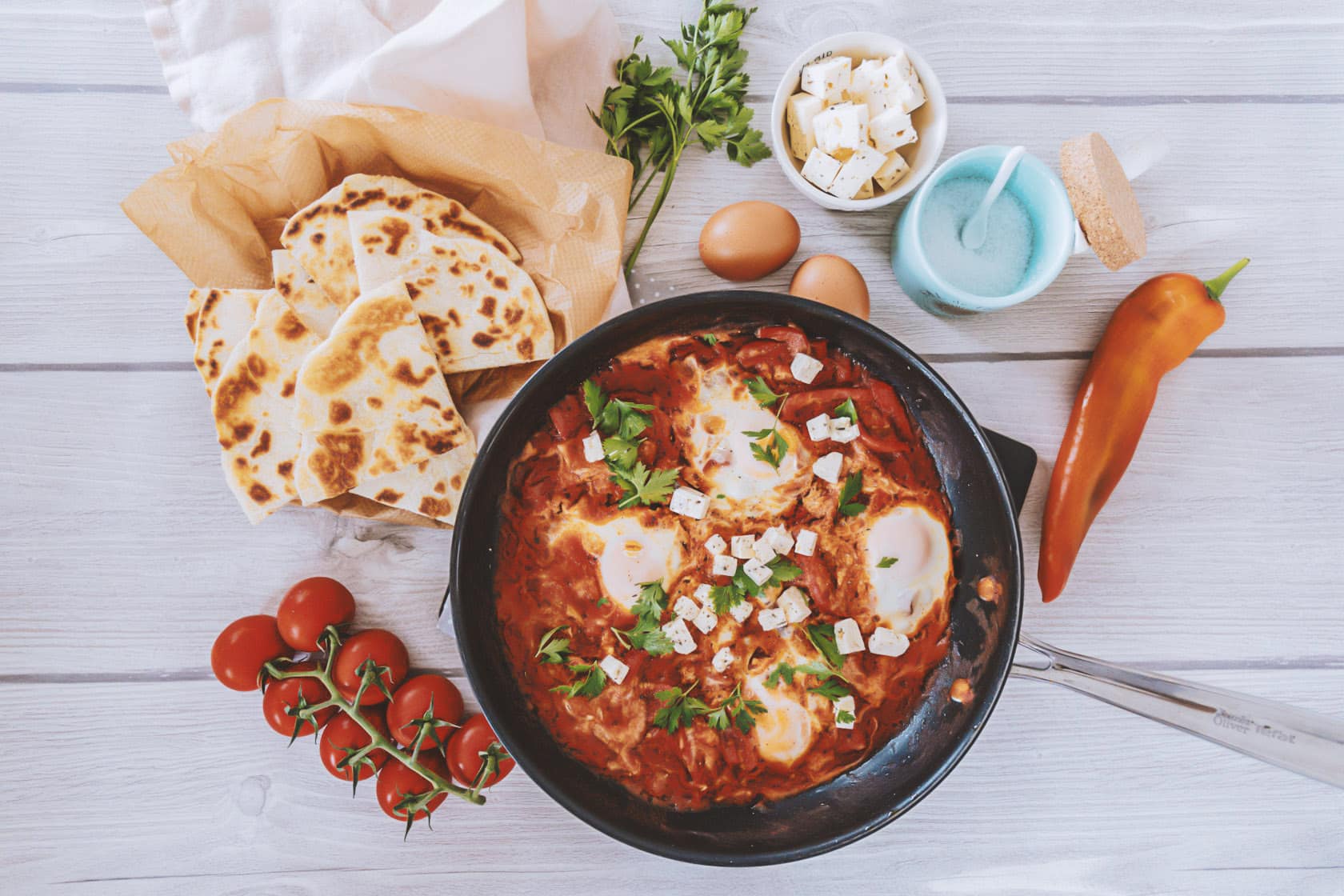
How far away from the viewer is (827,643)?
6.95ft

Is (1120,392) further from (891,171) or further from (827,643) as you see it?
(827,643)

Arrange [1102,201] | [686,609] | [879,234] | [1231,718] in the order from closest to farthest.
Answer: [1231,718]
[1102,201]
[686,609]
[879,234]

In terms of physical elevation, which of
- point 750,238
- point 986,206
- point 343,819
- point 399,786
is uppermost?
point 986,206

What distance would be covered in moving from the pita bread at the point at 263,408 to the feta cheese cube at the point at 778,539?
126cm

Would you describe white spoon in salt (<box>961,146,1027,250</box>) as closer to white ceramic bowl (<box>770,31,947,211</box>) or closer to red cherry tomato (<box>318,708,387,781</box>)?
white ceramic bowl (<box>770,31,947,211</box>)

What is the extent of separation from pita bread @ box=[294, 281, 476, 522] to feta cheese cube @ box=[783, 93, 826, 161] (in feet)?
3.62

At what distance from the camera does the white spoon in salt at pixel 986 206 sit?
1.99 meters

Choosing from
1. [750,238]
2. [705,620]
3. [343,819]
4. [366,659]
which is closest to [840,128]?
[750,238]

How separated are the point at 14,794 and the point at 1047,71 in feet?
12.2

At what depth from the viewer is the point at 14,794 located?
7.99 feet

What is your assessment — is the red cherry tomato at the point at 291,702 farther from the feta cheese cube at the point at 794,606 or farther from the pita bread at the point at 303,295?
the feta cheese cube at the point at 794,606

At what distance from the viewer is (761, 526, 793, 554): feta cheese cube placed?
2123 mm

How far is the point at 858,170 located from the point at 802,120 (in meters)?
0.20

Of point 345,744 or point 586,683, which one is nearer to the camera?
point 586,683
